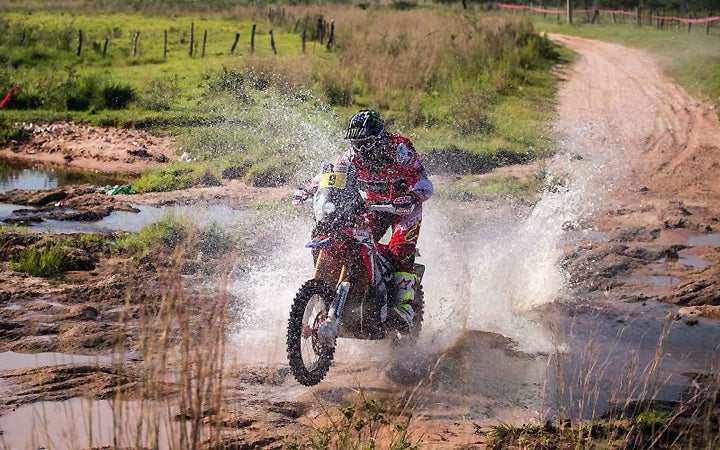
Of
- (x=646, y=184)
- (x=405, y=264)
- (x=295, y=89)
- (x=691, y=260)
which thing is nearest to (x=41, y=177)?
(x=295, y=89)

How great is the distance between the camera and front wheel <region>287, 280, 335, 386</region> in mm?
6203

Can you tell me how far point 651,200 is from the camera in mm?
12969

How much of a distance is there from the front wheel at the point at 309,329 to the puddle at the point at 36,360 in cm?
140

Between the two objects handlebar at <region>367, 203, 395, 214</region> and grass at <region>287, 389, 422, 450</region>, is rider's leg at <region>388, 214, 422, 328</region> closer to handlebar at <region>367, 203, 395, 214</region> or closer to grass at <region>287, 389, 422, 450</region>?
handlebar at <region>367, 203, 395, 214</region>

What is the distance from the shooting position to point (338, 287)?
21.3ft

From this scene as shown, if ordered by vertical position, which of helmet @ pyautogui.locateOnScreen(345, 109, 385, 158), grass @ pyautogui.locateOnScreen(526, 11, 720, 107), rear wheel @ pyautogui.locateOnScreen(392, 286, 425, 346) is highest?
helmet @ pyautogui.locateOnScreen(345, 109, 385, 158)

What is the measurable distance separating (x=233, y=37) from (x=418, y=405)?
90.4 ft

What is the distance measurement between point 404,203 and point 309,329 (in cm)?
112

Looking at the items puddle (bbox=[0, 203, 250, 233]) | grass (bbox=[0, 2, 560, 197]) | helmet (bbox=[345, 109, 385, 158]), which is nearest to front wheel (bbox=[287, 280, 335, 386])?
helmet (bbox=[345, 109, 385, 158])

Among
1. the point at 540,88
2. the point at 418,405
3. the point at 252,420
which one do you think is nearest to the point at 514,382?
the point at 418,405

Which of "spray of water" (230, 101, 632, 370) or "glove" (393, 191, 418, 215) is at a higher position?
"glove" (393, 191, 418, 215)

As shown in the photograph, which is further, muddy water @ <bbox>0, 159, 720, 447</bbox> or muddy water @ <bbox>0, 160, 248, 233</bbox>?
muddy water @ <bbox>0, 160, 248, 233</bbox>

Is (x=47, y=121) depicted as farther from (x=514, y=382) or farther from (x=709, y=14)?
(x=709, y=14)

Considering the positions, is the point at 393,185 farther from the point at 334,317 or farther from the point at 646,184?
the point at 646,184
